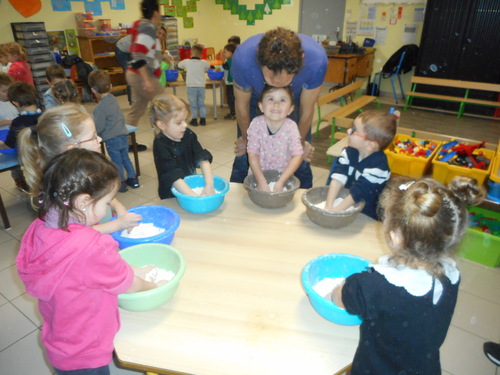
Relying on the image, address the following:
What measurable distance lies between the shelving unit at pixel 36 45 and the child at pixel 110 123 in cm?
295

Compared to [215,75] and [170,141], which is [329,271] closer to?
[170,141]

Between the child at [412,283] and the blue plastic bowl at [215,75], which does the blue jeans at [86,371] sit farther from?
the blue plastic bowl at [215,75]

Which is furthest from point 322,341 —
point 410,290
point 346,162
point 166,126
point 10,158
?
point 10,158

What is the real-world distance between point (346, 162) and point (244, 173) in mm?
688

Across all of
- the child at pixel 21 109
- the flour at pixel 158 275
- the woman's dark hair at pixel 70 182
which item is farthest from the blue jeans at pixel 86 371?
the child at pixel 21 109

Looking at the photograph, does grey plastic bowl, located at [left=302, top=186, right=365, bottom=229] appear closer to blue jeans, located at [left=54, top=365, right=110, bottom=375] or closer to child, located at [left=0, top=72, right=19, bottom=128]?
blue jeans, located at [left=54, top=365, right=110, bottom=375]

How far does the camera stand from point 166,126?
1771 millimetres

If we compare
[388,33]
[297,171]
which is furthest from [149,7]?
[388,33]

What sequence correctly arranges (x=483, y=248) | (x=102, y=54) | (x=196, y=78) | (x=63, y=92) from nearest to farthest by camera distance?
(x=483, y=248), (x=63, y=92), (x=196, y=78), (x=102, y=54)

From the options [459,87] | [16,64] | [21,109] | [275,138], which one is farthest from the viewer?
[459,87]

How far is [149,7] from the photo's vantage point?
3.73 metres

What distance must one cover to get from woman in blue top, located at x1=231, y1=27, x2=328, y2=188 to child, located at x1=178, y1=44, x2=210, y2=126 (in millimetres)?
3151

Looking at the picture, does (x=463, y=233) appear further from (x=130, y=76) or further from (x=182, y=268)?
(x=130, y=76)

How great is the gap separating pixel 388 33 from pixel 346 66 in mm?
1369
